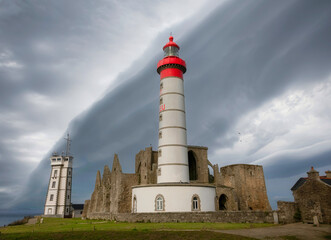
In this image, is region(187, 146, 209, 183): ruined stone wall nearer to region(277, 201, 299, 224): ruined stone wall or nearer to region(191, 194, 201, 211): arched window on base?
region(191, 194, 201, 211): arched window on base

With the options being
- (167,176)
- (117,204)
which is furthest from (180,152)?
(117,204)

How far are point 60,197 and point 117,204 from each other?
25384mm

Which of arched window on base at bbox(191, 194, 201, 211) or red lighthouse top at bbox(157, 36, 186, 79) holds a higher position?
red lighthouse top at bbox(157, 36, 186, 79)

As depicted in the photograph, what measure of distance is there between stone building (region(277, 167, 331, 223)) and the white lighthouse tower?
6902mm

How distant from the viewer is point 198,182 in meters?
27.9

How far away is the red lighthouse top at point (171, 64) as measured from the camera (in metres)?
26.3

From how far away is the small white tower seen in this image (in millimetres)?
45906

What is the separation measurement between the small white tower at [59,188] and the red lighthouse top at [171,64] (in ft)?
106

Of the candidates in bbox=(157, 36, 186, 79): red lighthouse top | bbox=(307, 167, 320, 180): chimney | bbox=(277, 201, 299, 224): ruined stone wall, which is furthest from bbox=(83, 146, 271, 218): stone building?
bbox=(307, 167, 320, 180): chimney

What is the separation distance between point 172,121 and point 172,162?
408 centimetres

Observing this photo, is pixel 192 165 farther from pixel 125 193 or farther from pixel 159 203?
pixel 159 203

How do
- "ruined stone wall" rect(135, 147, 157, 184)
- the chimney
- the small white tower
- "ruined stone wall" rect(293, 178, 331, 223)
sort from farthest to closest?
1. the small white tower
2. "ruined stone wall" rect(135, 147, 157, 184)
3. the chimney
4. "ruined stone wall" rect(293, 178, 331, 223)

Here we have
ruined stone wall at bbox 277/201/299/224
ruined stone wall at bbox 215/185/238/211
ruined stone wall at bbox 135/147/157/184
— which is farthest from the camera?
ruined stone wall at bbox 135/147/157/184

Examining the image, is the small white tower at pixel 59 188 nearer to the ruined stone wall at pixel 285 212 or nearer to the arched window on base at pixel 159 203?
the arched window on base at pixel 159 203
